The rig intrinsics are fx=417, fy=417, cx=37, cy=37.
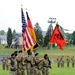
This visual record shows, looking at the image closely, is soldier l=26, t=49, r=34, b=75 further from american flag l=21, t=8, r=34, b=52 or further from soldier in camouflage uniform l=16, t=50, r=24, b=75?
american flag l=21, t=8, r=34, b=52

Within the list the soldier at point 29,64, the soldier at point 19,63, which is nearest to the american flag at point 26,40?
the soldier at point 19,63

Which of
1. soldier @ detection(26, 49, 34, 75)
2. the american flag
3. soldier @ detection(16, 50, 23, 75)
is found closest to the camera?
the american flag

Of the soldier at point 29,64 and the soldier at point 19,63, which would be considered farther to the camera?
the soldier at point 29,64

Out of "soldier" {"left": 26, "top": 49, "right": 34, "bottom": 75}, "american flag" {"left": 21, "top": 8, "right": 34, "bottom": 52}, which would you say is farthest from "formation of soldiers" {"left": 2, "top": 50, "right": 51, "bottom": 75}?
"american flag" {"left": 21, "top": 8, "right": 34, "bottom": 52}

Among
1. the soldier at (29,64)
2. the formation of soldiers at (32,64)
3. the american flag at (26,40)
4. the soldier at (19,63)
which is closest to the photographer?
the american flag at (26,40)

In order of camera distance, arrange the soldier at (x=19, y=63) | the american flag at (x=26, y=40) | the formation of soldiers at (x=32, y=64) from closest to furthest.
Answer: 1. the american flag at (x=26, y=40)
2. the soldier at (x=19, y=63)
3. the formation of soldiers at (x=32, y=64)

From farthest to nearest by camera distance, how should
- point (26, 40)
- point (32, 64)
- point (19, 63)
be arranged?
point (32, 64), point (19, 63), point (26, 40)

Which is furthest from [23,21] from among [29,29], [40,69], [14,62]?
Result: [40,69]

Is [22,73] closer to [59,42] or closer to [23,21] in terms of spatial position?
[23,21]

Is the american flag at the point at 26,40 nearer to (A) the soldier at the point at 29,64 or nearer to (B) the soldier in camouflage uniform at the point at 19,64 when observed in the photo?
(B) the soldier in camouflage uniform at the point at 19,64

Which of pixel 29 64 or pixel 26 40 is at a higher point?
pixel 26 40

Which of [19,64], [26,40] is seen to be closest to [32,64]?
[19,64]

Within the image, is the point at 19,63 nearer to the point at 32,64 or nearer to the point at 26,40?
the point at 32,64

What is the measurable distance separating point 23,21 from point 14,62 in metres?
2.27
